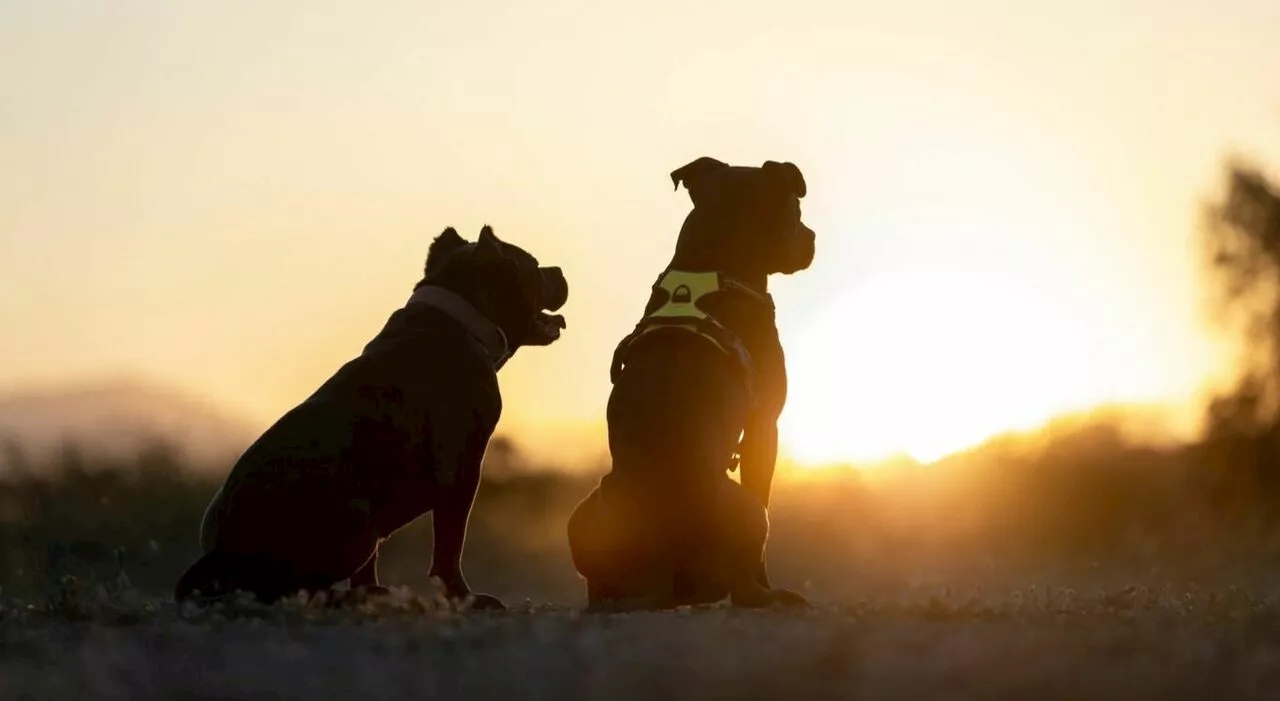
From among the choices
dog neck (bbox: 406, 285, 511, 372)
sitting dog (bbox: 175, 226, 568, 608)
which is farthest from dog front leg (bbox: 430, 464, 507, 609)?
dog neck (bbox: 406, 285, 511, 372)

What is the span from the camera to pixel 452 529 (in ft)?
31.7

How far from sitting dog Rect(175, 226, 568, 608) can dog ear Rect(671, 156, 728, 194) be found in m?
1.49

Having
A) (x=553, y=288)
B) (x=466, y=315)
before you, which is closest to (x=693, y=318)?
(x=466, y=315)

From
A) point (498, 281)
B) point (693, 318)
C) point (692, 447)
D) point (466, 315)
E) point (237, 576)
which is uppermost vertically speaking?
point (498, 281)

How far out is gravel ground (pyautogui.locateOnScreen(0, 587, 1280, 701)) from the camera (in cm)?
542

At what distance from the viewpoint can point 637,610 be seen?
8344mm

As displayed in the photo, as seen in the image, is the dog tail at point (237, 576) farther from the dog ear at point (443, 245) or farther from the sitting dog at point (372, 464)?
the dog ear at point (443, 245)

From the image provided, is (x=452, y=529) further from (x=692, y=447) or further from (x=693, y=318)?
(x=693, y=318)

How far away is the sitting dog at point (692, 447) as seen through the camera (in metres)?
8.75

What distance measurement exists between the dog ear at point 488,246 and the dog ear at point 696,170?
4.13 ft

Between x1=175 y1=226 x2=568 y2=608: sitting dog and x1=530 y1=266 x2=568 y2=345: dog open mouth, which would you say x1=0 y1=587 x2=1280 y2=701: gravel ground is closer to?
x1=175 y1=226 x2=568 y2=608: sitting dog

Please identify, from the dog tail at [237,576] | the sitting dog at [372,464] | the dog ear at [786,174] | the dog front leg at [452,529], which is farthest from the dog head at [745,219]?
the dog tail at [237,576]

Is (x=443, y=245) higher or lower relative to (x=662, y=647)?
higher

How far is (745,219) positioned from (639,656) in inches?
204
